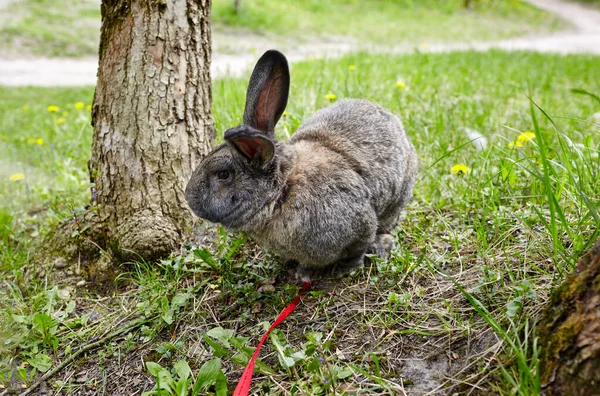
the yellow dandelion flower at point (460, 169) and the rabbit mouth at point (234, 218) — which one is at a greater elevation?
the yellow dandelion flower at point (460, 169)

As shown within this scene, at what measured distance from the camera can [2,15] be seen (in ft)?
46.5

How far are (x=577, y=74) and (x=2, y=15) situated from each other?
14665mm

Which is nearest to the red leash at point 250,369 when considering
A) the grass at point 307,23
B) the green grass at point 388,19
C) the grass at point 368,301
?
the grass at point 368,301

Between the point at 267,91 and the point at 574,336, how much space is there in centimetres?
177

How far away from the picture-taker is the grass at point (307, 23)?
13.0 meters

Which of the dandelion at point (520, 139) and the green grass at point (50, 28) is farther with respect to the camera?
the green grass at point (50, 28)

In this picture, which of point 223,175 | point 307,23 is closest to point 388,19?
point 307,23

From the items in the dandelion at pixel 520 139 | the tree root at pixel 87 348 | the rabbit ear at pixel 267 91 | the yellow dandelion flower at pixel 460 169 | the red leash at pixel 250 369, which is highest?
the rabbit ear at pixel 267 91

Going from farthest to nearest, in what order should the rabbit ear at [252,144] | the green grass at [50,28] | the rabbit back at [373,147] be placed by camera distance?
the green grass at [50,28], the rabbit back at [373,147], the rabbit ear at [252,144]

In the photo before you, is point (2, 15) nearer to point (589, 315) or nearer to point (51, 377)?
point (51, 377)

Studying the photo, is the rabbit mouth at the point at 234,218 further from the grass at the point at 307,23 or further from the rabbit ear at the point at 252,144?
the grass at the point at 307,23

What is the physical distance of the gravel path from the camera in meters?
10.6

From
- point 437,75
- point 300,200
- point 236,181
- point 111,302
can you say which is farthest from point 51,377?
point 437,75

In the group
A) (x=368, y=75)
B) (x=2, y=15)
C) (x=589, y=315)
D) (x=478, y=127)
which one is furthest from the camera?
(x=2, y=15)
